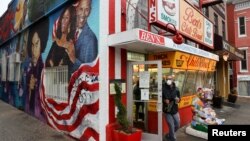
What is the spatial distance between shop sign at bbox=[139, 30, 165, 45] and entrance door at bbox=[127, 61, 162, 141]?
1.97 ft

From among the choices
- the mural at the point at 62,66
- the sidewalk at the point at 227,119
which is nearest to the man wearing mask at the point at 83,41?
the mural at the point at 62,66

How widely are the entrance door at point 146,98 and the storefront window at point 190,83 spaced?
2.39 metres

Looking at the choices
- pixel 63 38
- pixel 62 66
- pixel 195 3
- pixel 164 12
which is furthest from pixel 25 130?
pixel 195 3

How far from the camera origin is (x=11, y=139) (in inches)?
311

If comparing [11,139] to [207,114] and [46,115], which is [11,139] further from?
[207,114]

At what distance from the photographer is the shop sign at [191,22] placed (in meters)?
9.05

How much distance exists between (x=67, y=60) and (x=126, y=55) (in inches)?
78.2

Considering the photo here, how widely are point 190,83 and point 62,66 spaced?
4.77 metres

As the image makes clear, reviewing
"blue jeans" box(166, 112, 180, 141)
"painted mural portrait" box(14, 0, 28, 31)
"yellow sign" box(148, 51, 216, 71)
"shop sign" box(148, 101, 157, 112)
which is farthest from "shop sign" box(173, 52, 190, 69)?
"painted mural portrait" box(14, 0, 28, 31)

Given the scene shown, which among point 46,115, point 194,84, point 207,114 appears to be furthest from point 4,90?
point 207,114

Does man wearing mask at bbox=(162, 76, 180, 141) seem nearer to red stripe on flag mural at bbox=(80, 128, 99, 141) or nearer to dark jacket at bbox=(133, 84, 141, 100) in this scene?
dark jacket at bbox=(133, 84, 141, 100)

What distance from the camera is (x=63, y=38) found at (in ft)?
27.6

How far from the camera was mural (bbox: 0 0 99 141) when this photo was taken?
22.7 feet

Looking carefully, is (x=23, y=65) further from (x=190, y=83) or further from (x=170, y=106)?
(x=170, y=106)
